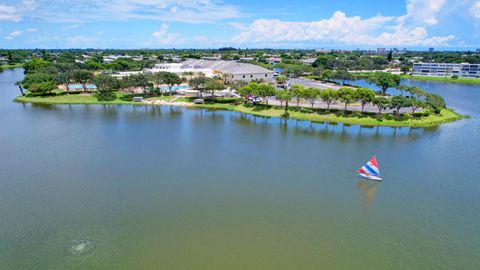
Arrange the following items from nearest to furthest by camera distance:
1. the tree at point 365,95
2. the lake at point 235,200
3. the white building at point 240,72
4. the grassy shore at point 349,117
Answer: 1. the lake at point 235,200
2. the grassy shore at point 349,117
3. the tree at point 365,95
4. the white building at point 240,72

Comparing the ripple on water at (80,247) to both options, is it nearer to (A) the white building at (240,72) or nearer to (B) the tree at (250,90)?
(B) the tree at (250,90)

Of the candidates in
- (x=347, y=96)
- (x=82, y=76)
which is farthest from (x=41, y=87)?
(x=347, y=96)

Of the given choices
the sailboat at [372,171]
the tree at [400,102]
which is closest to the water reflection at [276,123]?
the tree at [400,102]

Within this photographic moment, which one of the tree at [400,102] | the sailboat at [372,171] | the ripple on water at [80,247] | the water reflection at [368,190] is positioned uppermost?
the tree at [400,102]

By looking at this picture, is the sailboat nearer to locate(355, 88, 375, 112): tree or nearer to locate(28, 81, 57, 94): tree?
locate(355, 88, 375, 112): tree

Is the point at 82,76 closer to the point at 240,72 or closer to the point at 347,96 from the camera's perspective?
the point at 240,72

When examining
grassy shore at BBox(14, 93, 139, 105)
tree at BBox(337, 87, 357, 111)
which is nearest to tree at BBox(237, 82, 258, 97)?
tree at BBox(337, 87, 357, 111)
